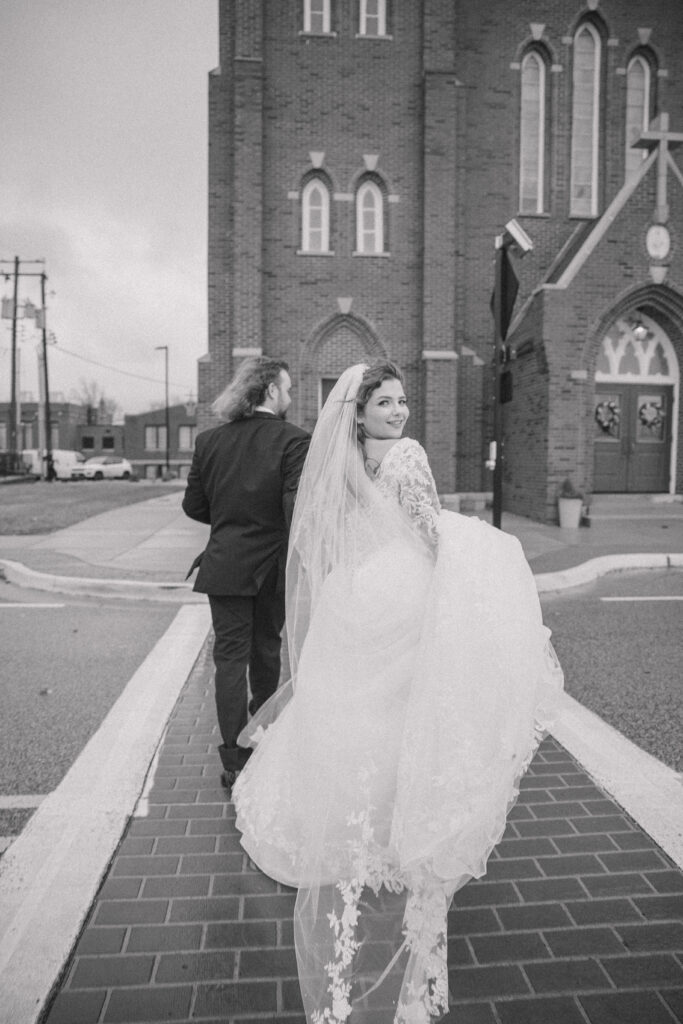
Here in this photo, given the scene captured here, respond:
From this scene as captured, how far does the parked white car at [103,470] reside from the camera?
148 ft

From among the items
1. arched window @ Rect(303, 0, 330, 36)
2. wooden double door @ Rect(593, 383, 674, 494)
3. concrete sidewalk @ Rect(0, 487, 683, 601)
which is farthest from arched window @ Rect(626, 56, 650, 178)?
concrete sidewalk @ Rect(0, 487, 683, 601)

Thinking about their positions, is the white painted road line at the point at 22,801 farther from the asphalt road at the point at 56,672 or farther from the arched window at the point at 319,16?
the arched window at the point at 319,16

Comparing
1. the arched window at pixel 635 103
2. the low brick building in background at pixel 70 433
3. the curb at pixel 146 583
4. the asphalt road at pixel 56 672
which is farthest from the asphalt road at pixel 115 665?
the low brick building in background at pixel 70 433

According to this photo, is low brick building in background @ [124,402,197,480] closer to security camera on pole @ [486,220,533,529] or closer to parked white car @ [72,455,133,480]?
parked white car @ [72,455,133,480]

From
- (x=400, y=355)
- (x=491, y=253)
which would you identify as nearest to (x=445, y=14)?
(x=491, y=253)


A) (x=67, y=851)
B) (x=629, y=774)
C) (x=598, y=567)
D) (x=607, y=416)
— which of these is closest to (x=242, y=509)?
(x=67, y=851)

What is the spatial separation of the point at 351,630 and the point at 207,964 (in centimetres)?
121

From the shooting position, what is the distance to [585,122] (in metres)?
19.3

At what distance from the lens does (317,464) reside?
3.07 meters

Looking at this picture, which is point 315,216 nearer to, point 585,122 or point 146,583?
point 585,122

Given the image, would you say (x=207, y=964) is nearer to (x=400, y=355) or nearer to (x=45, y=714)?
(x=45, y=714)

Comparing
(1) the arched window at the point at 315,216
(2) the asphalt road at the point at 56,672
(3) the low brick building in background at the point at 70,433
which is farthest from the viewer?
(3) the low brick building in background at the point at 70,433

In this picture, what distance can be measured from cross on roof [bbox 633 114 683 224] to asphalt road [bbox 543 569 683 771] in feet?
33.2

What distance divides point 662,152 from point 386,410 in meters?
16.1
